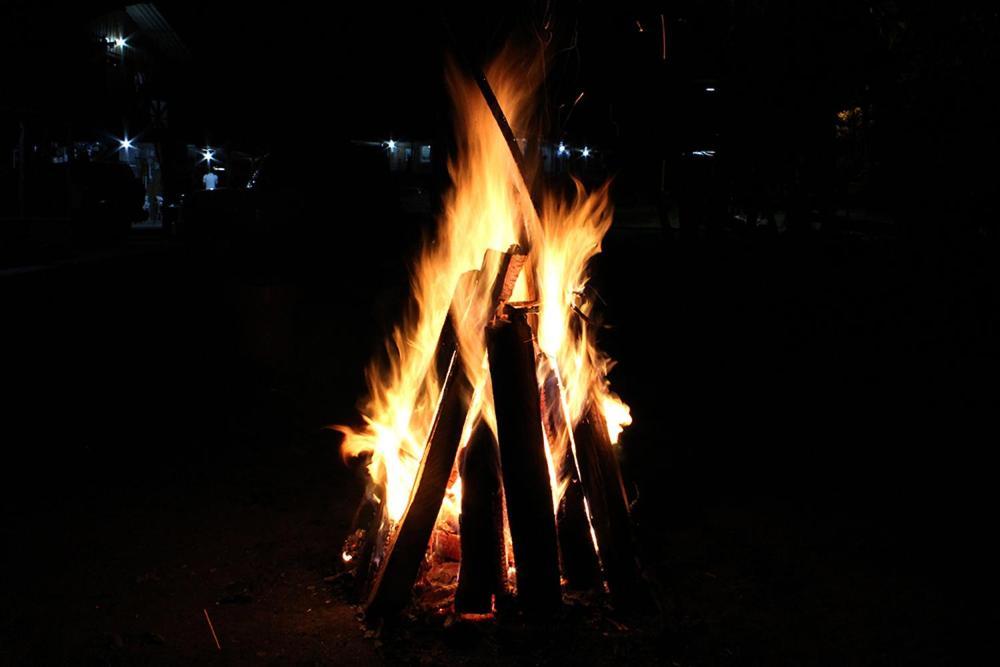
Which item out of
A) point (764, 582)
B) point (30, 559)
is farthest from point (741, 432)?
point (30, 559)

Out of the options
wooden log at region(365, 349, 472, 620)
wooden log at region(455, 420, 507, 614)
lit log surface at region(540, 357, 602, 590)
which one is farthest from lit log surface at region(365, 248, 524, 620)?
lit log surface at region(540, 357, 602, 590)

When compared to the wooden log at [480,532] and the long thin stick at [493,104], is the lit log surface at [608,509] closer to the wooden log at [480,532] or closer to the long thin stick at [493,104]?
the wooden log at [480,532]

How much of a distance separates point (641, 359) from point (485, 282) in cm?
606

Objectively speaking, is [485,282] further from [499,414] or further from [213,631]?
[213,631]

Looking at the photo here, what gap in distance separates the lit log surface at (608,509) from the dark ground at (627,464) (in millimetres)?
167

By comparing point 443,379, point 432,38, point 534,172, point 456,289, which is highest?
point 432,38

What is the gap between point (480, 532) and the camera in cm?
360

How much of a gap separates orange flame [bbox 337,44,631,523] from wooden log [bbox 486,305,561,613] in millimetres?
166

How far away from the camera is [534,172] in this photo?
3615 mm

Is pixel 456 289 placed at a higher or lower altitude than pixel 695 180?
lower

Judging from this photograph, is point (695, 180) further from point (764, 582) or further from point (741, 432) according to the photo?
→ point (764, 582)

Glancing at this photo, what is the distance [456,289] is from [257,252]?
656 cm

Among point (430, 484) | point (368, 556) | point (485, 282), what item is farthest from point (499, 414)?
point (368, 556)

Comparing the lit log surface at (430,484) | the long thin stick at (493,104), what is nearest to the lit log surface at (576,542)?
the lit log surface at (430,484)
